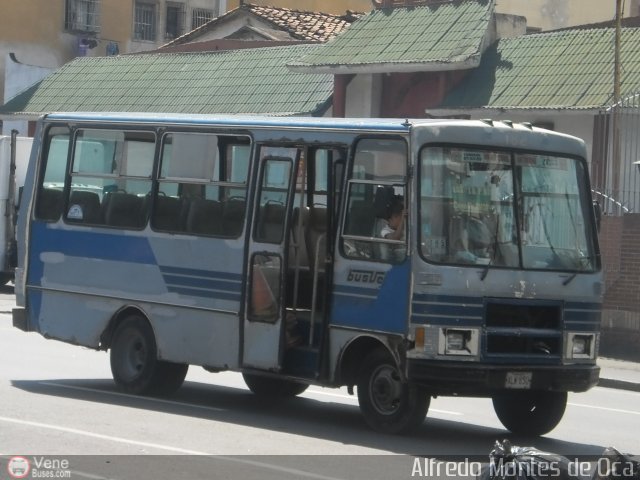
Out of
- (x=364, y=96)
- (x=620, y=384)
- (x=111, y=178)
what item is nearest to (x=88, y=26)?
(x=364, y=96)

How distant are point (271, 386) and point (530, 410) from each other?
9.85 feet

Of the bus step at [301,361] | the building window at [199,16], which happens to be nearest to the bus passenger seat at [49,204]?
the bus step at [301,361]

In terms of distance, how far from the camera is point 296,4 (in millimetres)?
60438

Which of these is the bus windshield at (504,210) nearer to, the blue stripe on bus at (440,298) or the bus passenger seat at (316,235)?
the blue stripe on bus at (440,298)

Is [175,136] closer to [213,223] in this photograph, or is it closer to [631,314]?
[213,223]

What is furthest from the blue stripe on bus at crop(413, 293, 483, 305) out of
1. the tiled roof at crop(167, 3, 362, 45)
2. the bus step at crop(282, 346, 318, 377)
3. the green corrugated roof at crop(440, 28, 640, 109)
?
the tiled roof at crop(167, 3, 362, 45)

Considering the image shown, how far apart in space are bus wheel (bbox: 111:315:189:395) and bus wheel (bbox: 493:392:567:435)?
332 cm

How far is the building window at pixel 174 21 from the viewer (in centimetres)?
5731

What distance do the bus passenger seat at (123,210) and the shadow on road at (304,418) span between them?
1741 millimetres

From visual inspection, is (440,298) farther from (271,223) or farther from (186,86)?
(186,86)

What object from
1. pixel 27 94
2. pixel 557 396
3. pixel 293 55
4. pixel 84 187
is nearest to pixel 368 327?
pixel 557 396

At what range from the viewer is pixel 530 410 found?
12.9m

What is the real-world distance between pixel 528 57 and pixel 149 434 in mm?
17058

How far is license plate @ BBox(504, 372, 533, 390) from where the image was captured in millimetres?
11789
